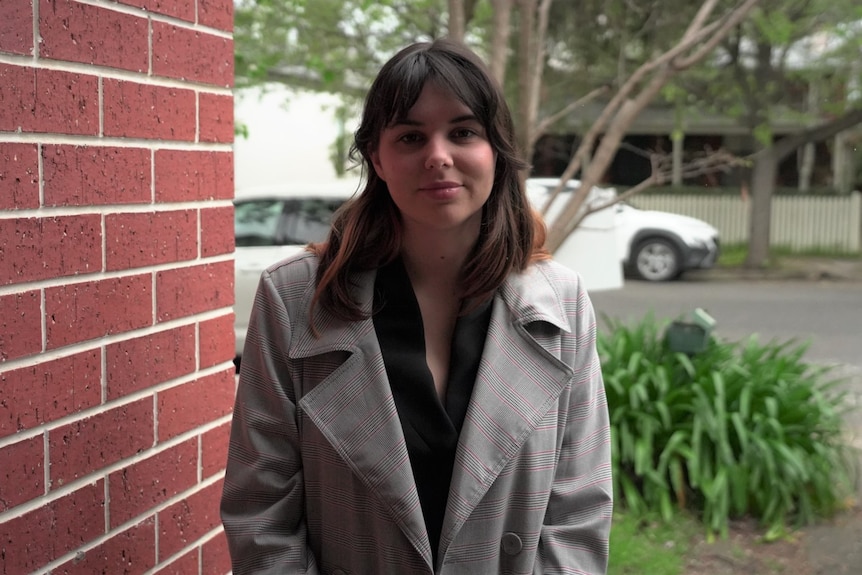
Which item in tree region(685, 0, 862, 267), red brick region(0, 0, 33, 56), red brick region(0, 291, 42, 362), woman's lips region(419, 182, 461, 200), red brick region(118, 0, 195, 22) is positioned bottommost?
red brick region(0, 291, 42, 362)

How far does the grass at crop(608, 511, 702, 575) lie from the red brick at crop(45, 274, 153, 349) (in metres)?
2.96

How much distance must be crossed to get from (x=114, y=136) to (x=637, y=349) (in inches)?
165

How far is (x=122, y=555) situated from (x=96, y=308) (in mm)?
506

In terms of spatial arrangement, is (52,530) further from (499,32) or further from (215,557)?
(499,32)

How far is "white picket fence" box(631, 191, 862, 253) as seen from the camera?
20.2 metres

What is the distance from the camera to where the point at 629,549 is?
14.4ft

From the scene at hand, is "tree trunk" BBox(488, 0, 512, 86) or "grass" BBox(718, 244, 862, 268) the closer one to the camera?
"tree trunk" BBox(488, 0, 512, 86)

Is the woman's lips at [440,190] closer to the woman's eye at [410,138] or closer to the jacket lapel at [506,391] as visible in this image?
the woman's eye at [410,138]

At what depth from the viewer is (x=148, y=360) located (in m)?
1.94

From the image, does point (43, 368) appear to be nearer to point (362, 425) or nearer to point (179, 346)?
point (179, 346)

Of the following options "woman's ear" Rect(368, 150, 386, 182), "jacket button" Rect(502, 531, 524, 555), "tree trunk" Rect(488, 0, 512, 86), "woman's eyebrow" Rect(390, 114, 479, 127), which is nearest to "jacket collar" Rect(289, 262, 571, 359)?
"woman's ear" Rect(368, 150, 386, 182)

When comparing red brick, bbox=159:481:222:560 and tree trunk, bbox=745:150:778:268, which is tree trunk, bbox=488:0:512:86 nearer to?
red brick, bbox=159:481:222:560

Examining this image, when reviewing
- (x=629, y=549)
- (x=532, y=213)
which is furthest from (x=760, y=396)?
(x=532, y=213)

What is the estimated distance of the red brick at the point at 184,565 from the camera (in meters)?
2.05
